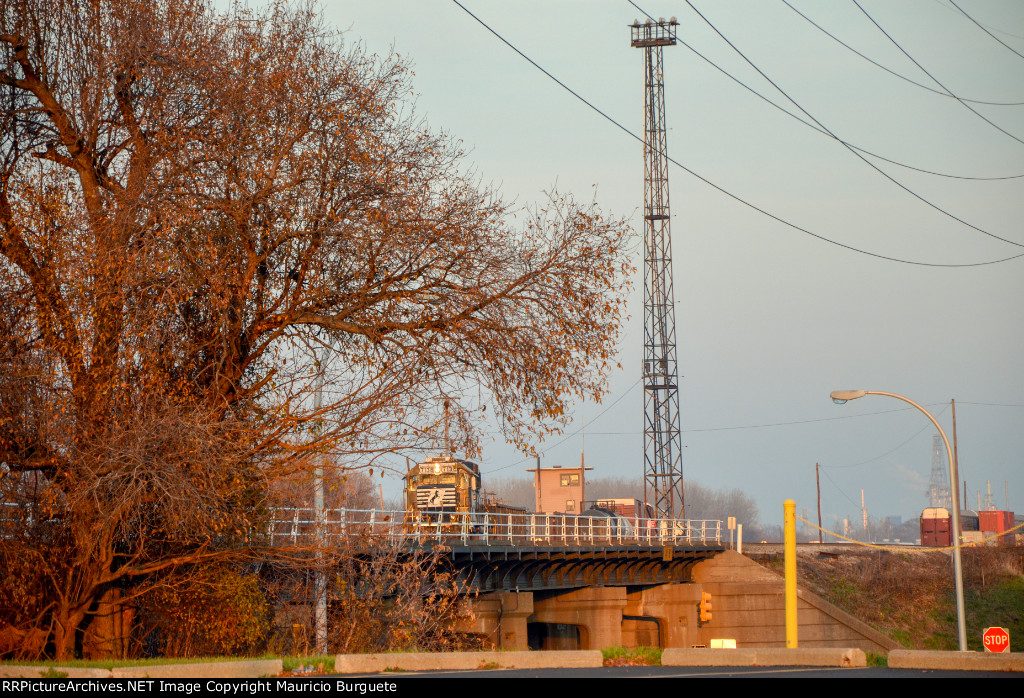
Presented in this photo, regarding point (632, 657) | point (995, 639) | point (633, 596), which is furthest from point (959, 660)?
point (633, 596)

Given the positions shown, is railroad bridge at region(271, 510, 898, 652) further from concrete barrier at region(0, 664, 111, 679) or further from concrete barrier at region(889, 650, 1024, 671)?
concrete barrier at region(0, 664, 111, 679)

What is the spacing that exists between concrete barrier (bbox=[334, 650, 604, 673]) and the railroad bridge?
20.3 meters

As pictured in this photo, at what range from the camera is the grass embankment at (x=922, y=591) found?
167ft

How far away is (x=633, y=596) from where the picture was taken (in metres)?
50.7

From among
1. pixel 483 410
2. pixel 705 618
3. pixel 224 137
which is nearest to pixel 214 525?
pixel 483 410

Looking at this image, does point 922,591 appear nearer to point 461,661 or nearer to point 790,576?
point 790,576

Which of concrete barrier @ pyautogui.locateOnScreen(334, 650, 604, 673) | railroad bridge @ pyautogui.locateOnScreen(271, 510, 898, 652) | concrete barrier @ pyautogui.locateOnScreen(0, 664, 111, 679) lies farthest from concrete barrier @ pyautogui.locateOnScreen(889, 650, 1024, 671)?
railroad bridge @ pyautogui.locateOnScreen(271, 510, 898, 652)

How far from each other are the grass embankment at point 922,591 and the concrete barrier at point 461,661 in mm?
39825

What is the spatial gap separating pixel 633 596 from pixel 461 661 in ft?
125

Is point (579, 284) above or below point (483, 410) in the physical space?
above

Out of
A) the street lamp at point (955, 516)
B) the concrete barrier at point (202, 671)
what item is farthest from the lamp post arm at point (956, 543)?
the concrete barrier at point (202, 671)
